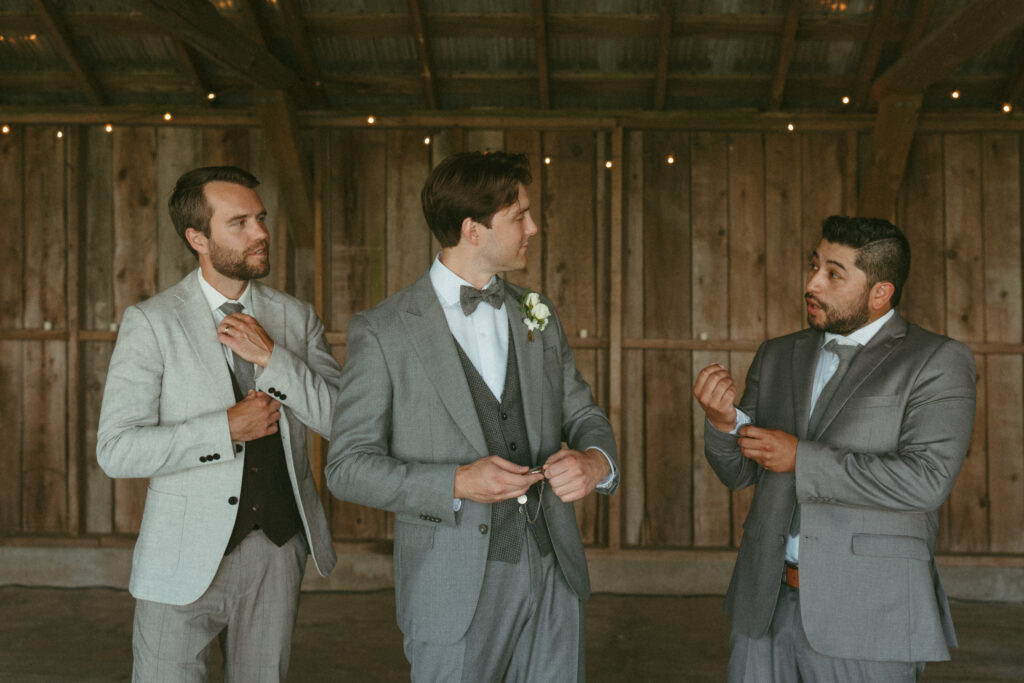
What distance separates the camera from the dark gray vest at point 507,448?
205 centimetres

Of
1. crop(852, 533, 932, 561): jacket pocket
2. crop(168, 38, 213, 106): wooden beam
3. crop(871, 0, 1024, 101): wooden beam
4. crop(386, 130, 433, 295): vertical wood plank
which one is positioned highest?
crop(168, 38, 213, 106): wooden beam

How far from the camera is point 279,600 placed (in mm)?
2416

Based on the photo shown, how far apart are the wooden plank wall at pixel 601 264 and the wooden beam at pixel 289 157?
0.56 feet

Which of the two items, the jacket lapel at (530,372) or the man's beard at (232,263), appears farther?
the man's beard at (232,263)

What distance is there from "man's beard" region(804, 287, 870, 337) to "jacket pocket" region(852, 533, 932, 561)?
581mm

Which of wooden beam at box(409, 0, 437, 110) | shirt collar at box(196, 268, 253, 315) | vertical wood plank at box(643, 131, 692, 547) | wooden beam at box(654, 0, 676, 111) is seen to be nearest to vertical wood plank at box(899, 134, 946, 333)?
vertical wood plank at box(643, 131, 692, 547)

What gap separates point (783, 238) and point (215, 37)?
11.6 ft

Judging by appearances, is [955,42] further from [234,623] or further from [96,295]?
[96,295]

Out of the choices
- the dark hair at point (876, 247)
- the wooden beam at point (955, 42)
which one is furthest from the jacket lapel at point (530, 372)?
the wooden beam at point (955, 42)

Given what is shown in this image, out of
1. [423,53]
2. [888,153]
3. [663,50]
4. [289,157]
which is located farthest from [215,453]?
[888,153]

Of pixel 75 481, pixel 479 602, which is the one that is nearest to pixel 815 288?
pixel 479 602

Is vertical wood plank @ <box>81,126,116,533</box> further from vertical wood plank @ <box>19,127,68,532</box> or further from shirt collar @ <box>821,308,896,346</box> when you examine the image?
shirt collar @ <box>821,308,896,346</box>

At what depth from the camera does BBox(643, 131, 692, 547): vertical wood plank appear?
542 centimetres

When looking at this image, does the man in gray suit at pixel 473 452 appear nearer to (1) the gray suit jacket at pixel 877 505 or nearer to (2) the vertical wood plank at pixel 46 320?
(1) the gray suit jacket at pixel 877 505
